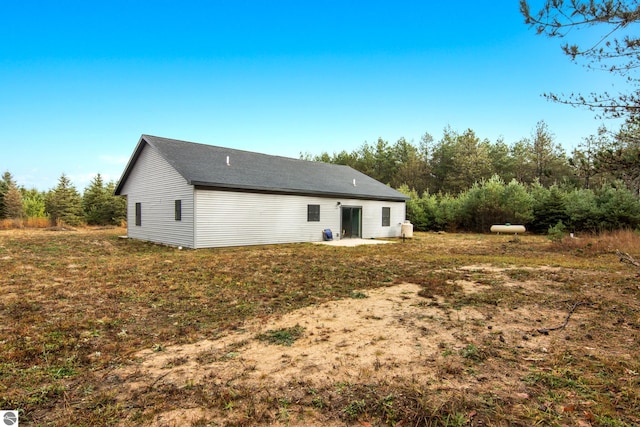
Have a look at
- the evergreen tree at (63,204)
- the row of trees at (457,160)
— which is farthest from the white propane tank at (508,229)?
the evergreen tree at (63,204)

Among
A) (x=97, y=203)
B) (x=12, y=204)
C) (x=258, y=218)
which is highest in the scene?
(x=97, y=203)

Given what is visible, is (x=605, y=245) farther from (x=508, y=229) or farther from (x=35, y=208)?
(x=35, y=208)

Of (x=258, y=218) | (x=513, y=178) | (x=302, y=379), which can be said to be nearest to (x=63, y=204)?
(x=258, y=218)

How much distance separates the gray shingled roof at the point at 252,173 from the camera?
41.5 feet

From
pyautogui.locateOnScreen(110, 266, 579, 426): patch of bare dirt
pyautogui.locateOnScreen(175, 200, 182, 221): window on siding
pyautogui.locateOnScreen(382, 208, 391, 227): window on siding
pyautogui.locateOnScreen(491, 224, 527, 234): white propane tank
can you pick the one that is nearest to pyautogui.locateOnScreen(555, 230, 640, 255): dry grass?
pyautogui.locateOnScreen(491, 224, 527, 234): white propane tank

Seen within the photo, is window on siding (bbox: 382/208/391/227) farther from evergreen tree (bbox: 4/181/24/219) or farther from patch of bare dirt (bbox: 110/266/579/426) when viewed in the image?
evergreen tree (bbox: 4/181/24/219)

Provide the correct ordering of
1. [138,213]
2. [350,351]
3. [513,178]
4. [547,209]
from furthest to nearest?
[513,178] < [547,209] < [138,213] < [350,351]

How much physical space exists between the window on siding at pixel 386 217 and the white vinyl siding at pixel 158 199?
10897 mm

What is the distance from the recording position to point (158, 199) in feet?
46.6

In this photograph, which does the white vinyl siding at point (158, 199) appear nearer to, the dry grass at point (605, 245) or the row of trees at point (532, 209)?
the dry grass at point (605, 245)

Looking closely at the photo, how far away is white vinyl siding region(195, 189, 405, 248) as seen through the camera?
39.9ft

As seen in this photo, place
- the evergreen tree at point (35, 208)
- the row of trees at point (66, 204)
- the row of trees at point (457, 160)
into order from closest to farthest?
1. the row of trees at point (66, 204)
2. the evergreen tree at point (35, 208)
3. the row of trees at point (457, 160)

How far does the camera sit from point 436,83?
58.0 ft

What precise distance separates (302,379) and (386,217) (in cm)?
1694
